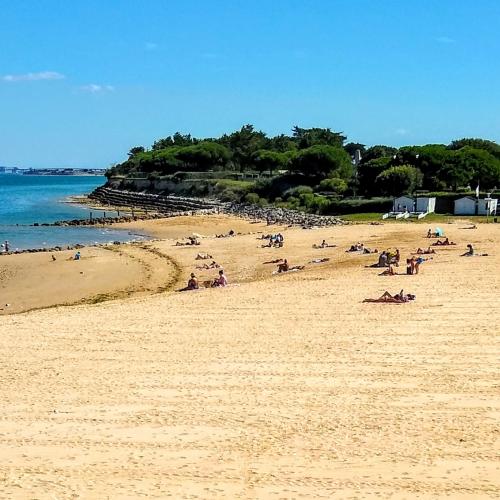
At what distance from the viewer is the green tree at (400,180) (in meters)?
57.2

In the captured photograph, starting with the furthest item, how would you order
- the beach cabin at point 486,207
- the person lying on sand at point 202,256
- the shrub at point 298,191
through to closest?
the shrub at point 298,191 → the beach cabin at point 486,207 → the person lying on sand at point 202,256

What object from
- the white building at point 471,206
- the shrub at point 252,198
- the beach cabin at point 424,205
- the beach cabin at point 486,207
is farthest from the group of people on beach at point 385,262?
the shrub at point 252,198

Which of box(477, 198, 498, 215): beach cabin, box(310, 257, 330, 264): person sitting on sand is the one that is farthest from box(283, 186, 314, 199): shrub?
box(310, 257, 330, 264): person sitting on sand

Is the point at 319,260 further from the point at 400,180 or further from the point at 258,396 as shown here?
the point at 400,180

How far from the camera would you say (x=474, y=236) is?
1409 inches

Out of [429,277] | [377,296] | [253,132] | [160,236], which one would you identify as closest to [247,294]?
[377,296]

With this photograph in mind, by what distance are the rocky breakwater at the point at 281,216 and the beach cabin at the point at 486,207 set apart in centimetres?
888

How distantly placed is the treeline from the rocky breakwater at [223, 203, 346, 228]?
22.9ft

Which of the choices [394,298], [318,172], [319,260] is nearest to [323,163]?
[318,172]

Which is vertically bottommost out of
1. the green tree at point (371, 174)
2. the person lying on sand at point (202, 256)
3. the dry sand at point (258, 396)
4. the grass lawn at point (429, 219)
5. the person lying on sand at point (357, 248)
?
the dry sand at point (258, 396)

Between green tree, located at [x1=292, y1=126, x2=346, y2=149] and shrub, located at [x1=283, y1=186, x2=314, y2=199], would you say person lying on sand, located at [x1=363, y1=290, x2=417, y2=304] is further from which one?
green tree, located at [x1=292, y1=126, x2=346, y2=149]

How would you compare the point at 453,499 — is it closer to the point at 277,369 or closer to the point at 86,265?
the point at 277,369

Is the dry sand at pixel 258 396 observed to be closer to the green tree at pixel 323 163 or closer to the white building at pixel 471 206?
the white building at pixel 471 206

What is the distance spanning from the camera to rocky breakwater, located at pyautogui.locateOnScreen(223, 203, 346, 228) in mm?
51062
